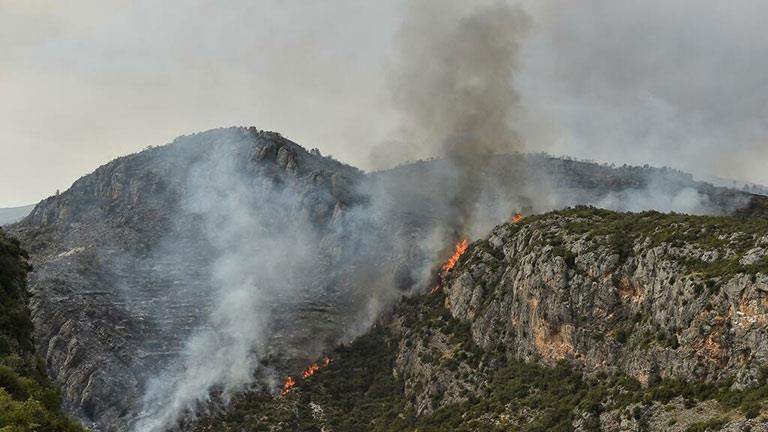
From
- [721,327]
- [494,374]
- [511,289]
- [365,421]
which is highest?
[511,289]

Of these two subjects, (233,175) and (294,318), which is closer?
(294,318)

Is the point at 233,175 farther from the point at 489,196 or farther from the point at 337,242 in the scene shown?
the point at 489,196

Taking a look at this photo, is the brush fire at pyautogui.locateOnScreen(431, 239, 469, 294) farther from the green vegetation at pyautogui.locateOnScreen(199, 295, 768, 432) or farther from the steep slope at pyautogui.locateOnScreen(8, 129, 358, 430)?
the steep slope at pyautogui.locateOnScreen(8, 129, 358, 430)

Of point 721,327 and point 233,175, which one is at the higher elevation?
point 233,175

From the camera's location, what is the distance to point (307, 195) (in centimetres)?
19225

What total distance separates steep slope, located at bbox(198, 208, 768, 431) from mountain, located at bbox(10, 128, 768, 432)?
2.64m

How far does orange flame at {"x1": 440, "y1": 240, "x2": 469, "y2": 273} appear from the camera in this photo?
163850 mm

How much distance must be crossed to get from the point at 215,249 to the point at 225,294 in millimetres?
18815

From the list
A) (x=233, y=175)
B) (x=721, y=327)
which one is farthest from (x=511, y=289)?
(x=233, y=175)

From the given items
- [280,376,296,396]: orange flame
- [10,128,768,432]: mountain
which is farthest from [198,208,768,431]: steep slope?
[10,128,768,432]: mountain

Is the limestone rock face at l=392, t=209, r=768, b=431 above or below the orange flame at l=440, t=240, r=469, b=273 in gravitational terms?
below

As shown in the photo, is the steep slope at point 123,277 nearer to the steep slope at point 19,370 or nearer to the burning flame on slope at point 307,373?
the burning flame on slope at point 307,373

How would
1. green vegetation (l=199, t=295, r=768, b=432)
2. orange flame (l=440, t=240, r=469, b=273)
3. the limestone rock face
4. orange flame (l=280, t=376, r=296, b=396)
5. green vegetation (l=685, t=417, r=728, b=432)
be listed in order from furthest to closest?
orange flame (l=440, t=240, r=469, b=273), orange flame (l=280, t=376, r=296, b=396), green vegetation (l=199, t=295, r=768, b=432), the limestone rock face, green vegetation (l=685, t=417, r=728, b=432)

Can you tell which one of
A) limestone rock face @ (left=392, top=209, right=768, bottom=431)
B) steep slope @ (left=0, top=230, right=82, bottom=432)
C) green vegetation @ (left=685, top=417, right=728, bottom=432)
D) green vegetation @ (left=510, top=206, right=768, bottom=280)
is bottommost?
steep slope @ (left=0, top=230, right=82, bottom=432)
